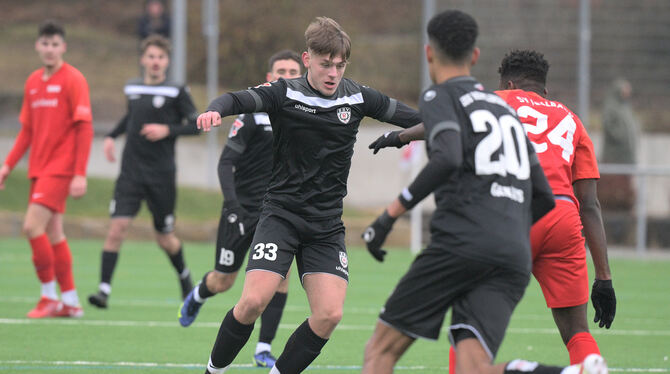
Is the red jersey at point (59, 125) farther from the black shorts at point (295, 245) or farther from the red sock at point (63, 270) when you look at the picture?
the black shorts at point (295, 245)

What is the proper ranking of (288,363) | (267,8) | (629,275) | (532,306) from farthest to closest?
(267,8)
(629,275)
(532,306)
(288,363)

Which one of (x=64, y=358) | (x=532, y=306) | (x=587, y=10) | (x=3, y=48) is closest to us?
(x=64, y=358)

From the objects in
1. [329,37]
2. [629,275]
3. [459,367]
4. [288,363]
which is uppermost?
[329,37]

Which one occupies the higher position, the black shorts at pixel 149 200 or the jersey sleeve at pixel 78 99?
the jersey sleeve at pixel 78 99

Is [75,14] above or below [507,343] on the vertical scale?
above

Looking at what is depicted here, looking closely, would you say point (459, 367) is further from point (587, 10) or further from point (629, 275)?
point (587, 10)

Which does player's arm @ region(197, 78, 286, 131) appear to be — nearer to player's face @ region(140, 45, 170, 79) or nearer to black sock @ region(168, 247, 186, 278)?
player's face @ region(140, 45, 170, 79)

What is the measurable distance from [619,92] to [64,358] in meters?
12.6

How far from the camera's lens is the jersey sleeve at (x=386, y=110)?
6094mm

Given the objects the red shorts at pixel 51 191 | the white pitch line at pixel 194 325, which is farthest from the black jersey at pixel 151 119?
the white pitch line at pixel 194 325

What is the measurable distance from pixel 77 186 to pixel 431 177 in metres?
5.19

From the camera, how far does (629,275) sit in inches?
578

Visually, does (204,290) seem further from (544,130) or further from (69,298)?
(544,130)

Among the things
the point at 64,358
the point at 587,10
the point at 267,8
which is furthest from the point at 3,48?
the point at 64,358
